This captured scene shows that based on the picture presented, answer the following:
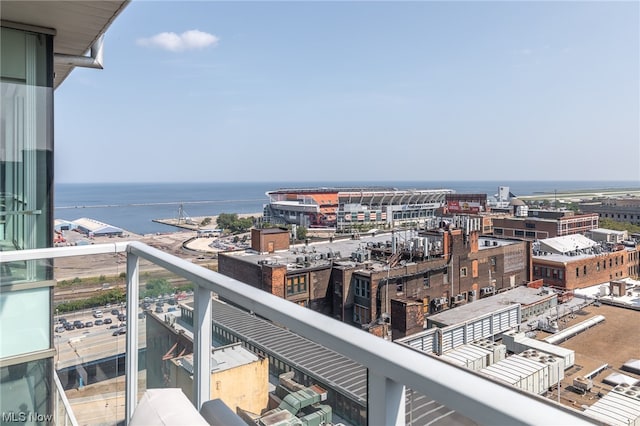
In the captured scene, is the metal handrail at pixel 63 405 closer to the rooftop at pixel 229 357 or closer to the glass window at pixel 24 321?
the glass window at pixel 24 321

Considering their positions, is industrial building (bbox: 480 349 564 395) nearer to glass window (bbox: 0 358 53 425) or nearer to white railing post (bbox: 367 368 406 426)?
glass window (bbox: 0 358 53 425)

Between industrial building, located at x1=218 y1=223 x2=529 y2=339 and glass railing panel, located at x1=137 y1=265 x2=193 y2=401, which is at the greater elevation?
glass railing panel, located at x1=137 y1=265 x2=193 y2=401

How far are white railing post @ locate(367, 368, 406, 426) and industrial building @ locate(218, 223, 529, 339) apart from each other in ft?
34.1

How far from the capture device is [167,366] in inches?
52.6

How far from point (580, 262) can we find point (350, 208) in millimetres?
23285

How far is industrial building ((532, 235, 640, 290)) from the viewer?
16.9 metres

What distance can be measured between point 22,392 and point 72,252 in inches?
26.8

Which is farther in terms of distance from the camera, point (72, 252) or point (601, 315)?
point (601, 315)

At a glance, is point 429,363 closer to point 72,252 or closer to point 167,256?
point 167,256

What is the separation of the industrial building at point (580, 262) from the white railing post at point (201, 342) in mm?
18348

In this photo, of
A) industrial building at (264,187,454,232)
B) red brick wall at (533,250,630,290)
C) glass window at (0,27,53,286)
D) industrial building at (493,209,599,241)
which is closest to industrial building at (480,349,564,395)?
glass window at (0,27,53,286)

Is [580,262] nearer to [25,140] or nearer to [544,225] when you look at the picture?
[544,225]

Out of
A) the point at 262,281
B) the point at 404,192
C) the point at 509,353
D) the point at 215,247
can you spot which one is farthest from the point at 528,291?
the point at 404,192

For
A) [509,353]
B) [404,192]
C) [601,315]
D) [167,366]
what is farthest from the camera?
[404,192]
